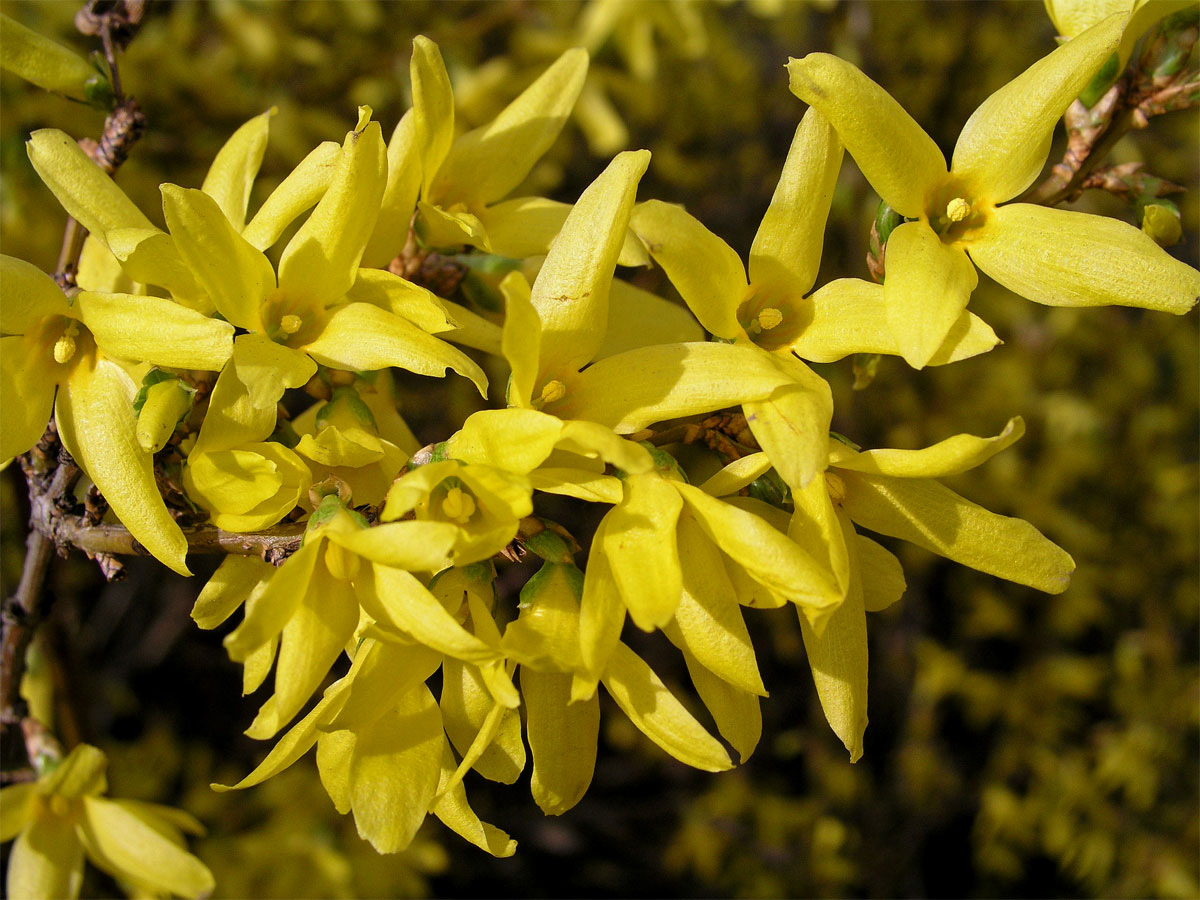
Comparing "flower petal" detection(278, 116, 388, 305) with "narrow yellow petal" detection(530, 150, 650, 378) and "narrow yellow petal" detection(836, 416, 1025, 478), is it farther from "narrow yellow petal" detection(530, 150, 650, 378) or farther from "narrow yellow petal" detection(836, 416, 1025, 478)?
"narrow yellow petal" detection(836, 416, 1025, 478)

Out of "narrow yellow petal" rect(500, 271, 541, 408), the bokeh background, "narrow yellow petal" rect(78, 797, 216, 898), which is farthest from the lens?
the bokeh background

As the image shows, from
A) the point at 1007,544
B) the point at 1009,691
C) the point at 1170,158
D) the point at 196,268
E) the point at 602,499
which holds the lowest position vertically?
the point at 1009,691

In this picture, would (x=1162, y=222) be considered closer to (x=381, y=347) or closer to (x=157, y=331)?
(x=381, y=347)

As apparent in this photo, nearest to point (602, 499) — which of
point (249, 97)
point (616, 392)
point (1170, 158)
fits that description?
point (616, 392)

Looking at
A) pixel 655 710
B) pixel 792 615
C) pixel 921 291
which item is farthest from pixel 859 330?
pixel 792 615

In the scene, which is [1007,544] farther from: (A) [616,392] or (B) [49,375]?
(B) [49,375]

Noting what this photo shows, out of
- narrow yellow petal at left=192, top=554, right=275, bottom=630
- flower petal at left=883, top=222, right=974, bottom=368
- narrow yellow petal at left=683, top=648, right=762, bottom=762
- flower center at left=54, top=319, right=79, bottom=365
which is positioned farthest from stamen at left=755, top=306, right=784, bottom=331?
flower center at left=54, top=319, right=79, bottom=365
